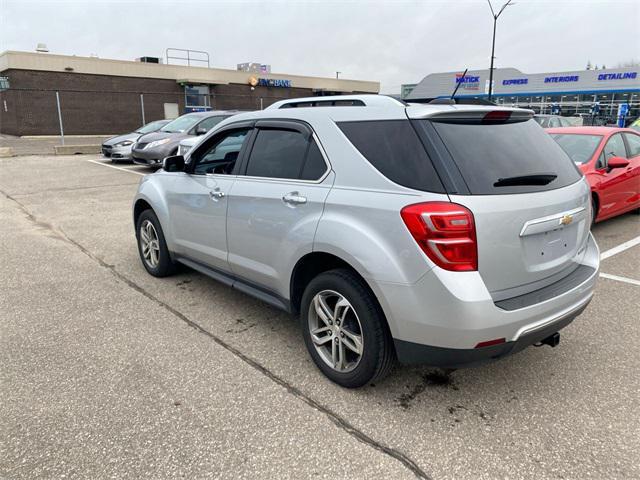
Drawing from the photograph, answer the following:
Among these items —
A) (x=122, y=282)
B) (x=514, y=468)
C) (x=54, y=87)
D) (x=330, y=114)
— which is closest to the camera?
(x=514, y=468)

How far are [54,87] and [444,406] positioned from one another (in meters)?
31.0

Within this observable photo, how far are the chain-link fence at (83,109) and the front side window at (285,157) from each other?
22.8 meters

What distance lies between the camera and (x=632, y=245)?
641 cm

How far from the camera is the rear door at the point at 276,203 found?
3.11m

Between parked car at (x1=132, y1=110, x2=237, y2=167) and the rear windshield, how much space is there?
11140mm

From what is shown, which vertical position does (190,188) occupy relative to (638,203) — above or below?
above

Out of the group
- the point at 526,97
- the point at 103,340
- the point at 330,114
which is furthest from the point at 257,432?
the point at 526,97

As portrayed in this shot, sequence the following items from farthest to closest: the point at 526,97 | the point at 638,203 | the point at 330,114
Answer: the point at 526,97 < the point at 638,203 < the point at 330,114

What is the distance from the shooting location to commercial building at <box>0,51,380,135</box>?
26.4 m

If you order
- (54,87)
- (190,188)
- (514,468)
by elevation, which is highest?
(54,87)

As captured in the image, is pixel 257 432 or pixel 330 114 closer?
pixel 257 432

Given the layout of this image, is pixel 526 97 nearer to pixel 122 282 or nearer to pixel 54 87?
pixel 54 87

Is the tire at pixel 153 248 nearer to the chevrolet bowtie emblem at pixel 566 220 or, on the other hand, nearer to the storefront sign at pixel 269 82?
the chevrolet bowtie emblem at pixel 566 220

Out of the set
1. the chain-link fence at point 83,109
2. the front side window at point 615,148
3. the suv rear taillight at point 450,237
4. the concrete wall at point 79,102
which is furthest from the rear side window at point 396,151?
the concrete wall at point 79,102
